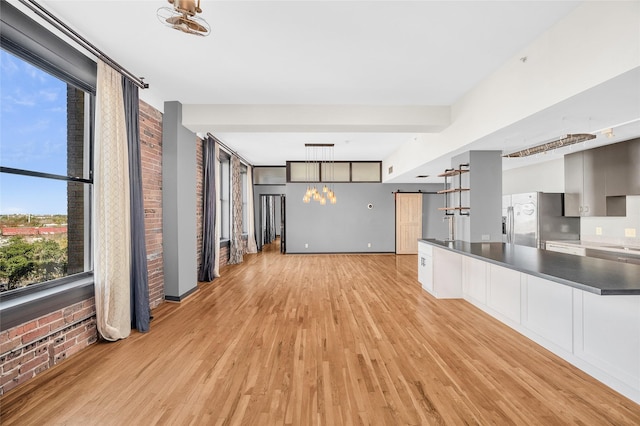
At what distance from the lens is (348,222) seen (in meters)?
9.07

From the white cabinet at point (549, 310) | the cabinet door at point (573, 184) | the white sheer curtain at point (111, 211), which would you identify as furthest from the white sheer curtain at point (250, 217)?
the cabinet door at point (573, 184)

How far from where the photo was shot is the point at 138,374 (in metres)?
2.36

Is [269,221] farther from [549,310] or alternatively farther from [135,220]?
[549,310]

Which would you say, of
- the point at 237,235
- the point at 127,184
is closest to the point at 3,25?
the point at 127,184

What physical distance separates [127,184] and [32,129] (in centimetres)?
85

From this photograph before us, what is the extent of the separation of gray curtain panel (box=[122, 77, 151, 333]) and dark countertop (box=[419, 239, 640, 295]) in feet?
12.3

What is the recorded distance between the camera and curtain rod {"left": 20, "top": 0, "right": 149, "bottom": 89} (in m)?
2.12

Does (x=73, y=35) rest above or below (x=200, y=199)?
above

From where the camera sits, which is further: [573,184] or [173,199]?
[573,184]

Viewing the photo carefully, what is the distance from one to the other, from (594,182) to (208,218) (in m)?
6.73

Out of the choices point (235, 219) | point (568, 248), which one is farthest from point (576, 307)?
point (235, 219)

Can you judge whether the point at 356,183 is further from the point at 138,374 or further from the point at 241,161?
the point at 138,374

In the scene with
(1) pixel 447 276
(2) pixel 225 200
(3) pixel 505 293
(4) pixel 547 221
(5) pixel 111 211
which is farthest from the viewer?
(2) pixel 225 200

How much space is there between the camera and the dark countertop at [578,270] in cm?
176
